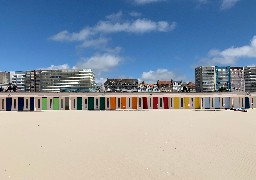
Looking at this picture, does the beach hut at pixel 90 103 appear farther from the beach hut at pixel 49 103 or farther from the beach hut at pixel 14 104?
the beach hut at pixel 14 104

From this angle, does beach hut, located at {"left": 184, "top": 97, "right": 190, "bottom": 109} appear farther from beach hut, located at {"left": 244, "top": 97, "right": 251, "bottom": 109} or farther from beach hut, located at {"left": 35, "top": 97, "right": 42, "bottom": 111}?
beach hut, located at {"left": 35, "top": 97, "right": 42, "bottom": 111}

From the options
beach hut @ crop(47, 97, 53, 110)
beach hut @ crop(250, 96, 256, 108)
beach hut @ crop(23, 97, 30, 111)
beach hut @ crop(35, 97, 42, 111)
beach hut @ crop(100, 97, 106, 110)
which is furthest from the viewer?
beach hut @ crop(250, 96, 256, 108)

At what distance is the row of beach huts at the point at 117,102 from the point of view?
61.4 m

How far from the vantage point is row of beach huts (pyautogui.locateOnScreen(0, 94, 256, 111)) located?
6138 cm

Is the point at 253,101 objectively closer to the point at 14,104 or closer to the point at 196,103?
the point at 196,103

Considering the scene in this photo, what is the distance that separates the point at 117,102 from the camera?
6347cm

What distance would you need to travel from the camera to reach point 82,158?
1395 centimetres

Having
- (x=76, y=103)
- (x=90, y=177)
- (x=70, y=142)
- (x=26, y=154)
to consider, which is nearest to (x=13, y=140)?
(x=70, y=142)

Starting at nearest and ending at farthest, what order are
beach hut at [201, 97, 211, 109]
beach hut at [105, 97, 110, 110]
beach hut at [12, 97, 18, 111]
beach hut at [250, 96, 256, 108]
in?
beach hut at [12, 97, 18, 111]
beach hut at [105, 97, 110, 110]
beach hut at [201, 97, 211, 109]
beach hut at [250, 96, 256, 108]

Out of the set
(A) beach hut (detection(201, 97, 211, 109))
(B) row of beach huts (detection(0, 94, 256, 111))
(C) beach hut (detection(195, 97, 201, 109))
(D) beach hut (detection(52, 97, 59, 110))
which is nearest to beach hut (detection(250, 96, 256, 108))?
(B) row of beach huts (detection(0, 94, 256, 111))

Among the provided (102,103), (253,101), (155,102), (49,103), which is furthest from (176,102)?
(49,103)

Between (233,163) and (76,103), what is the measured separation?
5201 cm

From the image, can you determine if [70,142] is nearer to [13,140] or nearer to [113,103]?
[13,140]

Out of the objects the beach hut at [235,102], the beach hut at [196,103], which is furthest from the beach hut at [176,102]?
the beach hut at [235,102]
